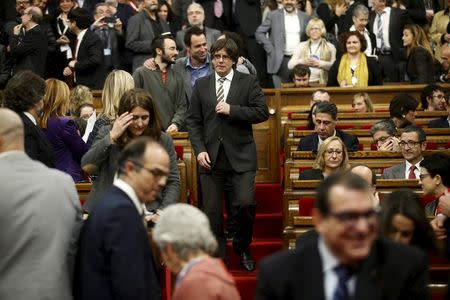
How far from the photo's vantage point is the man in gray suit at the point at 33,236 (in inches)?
183

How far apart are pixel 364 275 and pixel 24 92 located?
10.5ft

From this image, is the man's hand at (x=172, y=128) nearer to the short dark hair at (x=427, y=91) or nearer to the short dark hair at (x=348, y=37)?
the short dark hair at (x=427, y=91)

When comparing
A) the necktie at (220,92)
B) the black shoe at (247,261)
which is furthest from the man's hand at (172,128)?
the black shoe at (247,261)

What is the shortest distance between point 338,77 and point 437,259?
552 cm

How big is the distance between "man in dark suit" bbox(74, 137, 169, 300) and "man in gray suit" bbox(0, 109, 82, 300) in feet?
0.76

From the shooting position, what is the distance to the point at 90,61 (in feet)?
37.2

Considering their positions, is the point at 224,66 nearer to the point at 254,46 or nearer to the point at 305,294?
the point at 305,294

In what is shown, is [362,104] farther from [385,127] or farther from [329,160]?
[329,160]

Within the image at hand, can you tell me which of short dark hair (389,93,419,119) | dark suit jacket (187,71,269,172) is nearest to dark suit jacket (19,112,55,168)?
dark suit jacket (187,71,269,172)

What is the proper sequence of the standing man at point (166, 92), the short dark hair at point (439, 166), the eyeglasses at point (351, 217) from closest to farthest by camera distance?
the eyeglasses at point (351, 217) → the short dark hair at point (439, 166) → the standing man at point (166, 92)

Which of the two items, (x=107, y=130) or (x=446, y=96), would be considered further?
(x=446, y=96)

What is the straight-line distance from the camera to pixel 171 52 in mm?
8703

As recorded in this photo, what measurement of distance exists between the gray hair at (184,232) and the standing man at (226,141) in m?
3.50

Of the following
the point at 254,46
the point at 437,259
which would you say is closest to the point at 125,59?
the point at 254,46
